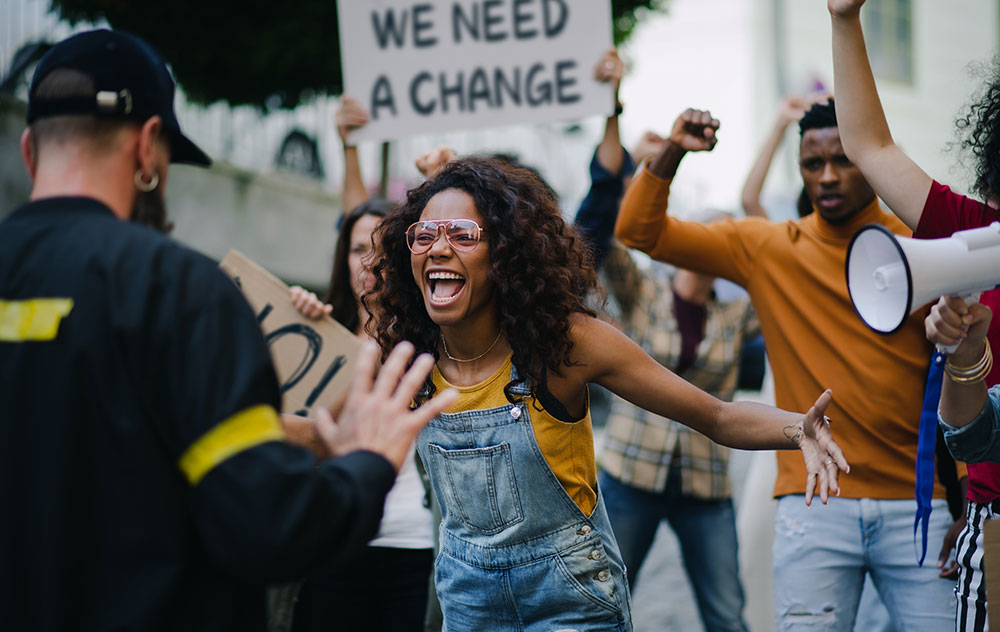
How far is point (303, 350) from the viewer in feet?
12.8

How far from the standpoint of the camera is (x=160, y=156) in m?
1.90

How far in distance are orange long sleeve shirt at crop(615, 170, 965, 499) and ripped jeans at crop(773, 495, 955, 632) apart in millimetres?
74

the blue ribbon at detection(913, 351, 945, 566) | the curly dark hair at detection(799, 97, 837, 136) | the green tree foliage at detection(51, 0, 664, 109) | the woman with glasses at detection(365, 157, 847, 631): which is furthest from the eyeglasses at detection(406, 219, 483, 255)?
the green tree foliage at detection(51, 0, 664, 109)

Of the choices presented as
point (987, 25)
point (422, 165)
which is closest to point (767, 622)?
point (422, 165)

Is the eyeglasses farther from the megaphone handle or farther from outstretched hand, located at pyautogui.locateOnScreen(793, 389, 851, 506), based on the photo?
the megaphone handle

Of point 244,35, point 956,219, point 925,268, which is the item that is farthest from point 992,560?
point 244,35

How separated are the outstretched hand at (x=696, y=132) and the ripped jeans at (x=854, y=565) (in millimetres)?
1228

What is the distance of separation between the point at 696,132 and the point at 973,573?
1645mm

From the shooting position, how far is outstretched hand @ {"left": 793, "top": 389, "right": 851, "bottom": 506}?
2375 mm

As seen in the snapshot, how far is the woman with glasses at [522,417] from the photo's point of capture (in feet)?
8.75

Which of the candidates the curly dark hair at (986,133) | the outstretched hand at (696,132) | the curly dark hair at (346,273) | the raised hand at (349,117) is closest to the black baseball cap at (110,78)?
the curly dark hair at (986,133)

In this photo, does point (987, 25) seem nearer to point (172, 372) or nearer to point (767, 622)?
point (767, 622)

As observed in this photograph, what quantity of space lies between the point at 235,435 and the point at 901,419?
2.36 m

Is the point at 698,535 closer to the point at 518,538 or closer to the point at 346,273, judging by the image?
the point at 346,273
